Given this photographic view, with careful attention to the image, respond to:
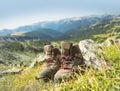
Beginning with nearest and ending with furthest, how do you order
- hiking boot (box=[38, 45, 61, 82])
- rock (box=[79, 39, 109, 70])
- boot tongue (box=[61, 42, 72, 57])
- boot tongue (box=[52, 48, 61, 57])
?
rock (box=[79, 39, 109, 70]), boot tongue (box=[61, 42, 72, 57]), hiking boot (box=[38, 45, 61, 82]), boot tongue (box=[52, 48, 61, 57])

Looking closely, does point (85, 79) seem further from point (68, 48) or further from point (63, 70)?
point (68, 48)

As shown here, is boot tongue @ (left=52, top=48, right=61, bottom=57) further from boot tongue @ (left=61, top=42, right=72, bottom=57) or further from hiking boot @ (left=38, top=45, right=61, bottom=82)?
boot tongue @ (left=61, top=42, right=72, bottom=57)

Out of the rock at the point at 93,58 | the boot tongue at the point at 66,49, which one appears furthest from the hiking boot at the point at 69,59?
the rock at the point at 93,58

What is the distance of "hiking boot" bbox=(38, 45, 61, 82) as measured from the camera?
35.5ft

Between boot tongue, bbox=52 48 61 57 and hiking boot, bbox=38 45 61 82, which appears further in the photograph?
boot tongue, bbox=52 48 61 57

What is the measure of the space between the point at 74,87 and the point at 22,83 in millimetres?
5691

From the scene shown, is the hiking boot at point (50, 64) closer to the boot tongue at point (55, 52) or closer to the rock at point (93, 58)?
the boot tongue at point (55, 52)

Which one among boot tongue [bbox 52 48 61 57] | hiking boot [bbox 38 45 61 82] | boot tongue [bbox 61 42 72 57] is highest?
boot tongue [bbox 61 42 72 57]

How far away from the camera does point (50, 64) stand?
11.2 m

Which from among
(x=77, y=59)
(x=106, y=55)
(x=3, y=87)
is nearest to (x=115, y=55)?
(x=106, y=55)

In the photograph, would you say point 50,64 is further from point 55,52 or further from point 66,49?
point 66,49

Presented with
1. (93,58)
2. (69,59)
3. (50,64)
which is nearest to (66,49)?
(69,59)

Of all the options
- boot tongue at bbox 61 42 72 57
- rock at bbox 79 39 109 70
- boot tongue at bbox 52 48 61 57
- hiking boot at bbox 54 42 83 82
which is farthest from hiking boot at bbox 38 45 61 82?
rock at bbox 79 39 109 70

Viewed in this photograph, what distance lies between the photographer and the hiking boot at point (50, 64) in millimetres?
10820
